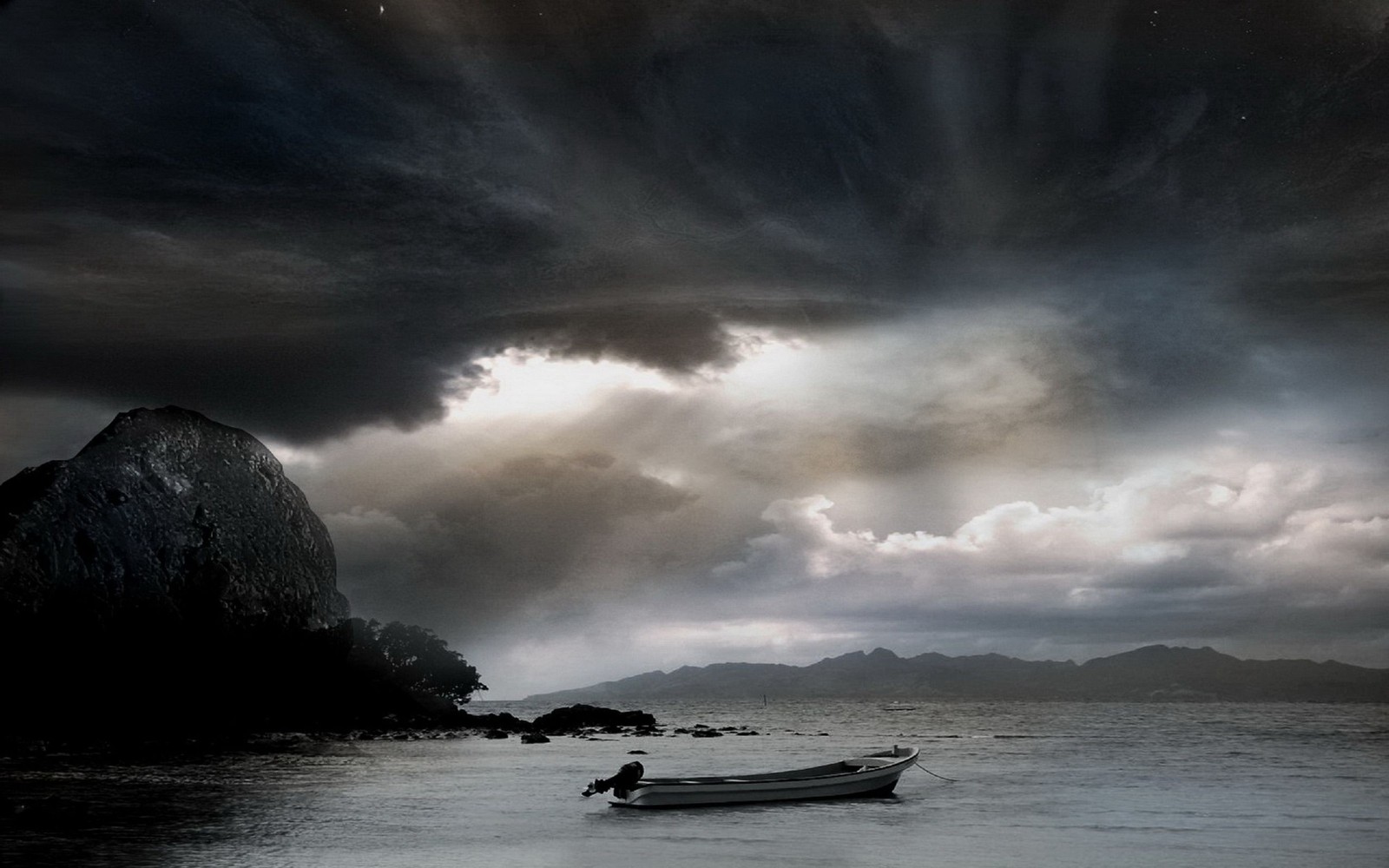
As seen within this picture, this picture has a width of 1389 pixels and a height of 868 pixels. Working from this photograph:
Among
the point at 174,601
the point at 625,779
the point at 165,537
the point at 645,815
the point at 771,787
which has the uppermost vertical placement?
the point at 165,537

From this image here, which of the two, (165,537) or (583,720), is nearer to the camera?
(165,537)

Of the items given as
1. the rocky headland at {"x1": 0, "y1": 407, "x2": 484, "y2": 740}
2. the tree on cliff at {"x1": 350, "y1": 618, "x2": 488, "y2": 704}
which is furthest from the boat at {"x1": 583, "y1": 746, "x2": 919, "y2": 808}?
the tree on cliff at {"x1": 350, "y1": 618, "x2": 488, "y2": 704}

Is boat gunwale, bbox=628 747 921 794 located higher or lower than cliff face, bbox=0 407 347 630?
lower

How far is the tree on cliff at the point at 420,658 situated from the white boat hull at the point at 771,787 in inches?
3756

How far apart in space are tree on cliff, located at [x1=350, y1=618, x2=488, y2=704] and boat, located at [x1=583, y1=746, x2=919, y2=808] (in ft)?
314

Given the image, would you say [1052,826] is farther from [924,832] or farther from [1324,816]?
[1324,816]

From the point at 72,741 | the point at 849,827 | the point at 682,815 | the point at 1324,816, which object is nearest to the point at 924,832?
the point at 849,827

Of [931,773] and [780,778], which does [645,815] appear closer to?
[780,778]

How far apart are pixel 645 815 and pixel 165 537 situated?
74555mm

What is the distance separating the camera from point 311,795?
41.3 m

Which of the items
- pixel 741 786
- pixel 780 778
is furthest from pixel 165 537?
pixel 780 778

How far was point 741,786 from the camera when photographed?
39.5 metres

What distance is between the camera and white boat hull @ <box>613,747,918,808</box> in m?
38.4

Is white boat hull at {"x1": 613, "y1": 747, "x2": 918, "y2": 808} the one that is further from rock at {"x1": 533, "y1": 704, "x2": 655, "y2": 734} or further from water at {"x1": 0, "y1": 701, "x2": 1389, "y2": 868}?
rock at {"x1": 533, "y1": 704, "x2": 655, "y2": 734}
